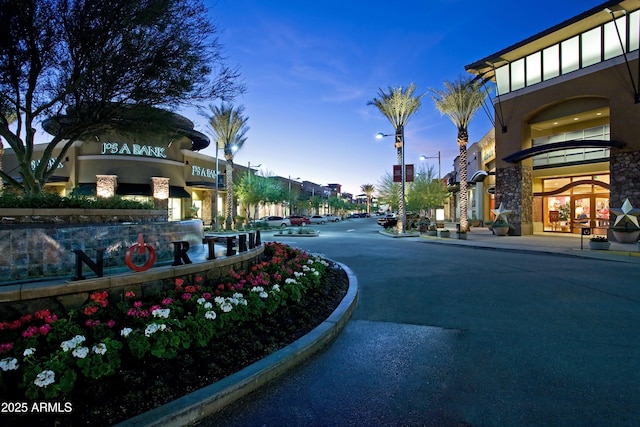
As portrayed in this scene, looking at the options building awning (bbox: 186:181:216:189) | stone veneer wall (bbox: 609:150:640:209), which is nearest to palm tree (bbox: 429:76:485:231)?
stone veneer wall (bbox: 609:150:640:209)

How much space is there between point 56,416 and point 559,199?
32.0 metres

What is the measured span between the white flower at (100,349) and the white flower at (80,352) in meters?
0.07

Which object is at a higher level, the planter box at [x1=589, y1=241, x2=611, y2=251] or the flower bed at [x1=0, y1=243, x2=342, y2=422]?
the flower bed at [x1=0, y1=243, x2=342, y2=422]

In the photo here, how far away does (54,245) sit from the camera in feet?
18.4

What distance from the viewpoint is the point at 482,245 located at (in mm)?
19469

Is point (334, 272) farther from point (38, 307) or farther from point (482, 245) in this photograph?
point (482, 245)

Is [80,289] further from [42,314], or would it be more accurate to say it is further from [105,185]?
[105,185]

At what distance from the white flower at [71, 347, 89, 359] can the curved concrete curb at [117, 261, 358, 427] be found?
35.2 inches

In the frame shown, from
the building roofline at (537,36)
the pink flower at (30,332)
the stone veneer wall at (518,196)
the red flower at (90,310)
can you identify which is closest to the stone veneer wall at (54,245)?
the red flower at (90,310)

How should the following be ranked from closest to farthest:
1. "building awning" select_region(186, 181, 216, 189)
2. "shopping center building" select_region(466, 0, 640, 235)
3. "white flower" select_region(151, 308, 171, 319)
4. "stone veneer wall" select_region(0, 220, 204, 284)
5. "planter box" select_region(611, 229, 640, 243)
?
1. "white flower" select_region(151, 308, 171, 319)
2. "stone veneer wall" select_region(0, 220, 204, 284)
3. "planter box" select_region(611, 229, 640, 243)
4. "shopping center building" select_region(466, 0, 640, 235)
5. "building awning" select_region(186, 181, 216, 189)

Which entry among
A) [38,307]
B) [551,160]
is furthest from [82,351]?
[551,160]

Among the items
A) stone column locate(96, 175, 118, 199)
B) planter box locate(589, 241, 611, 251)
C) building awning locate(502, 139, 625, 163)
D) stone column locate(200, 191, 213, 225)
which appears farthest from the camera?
stone column locate(200, 191, 213, 225)

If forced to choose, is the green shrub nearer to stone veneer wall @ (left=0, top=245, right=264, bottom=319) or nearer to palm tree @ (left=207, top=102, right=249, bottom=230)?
stone veneer wall @ (left=0, top=245, right=264, bottom=319)

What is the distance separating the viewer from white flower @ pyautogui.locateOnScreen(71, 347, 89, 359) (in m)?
3.50
